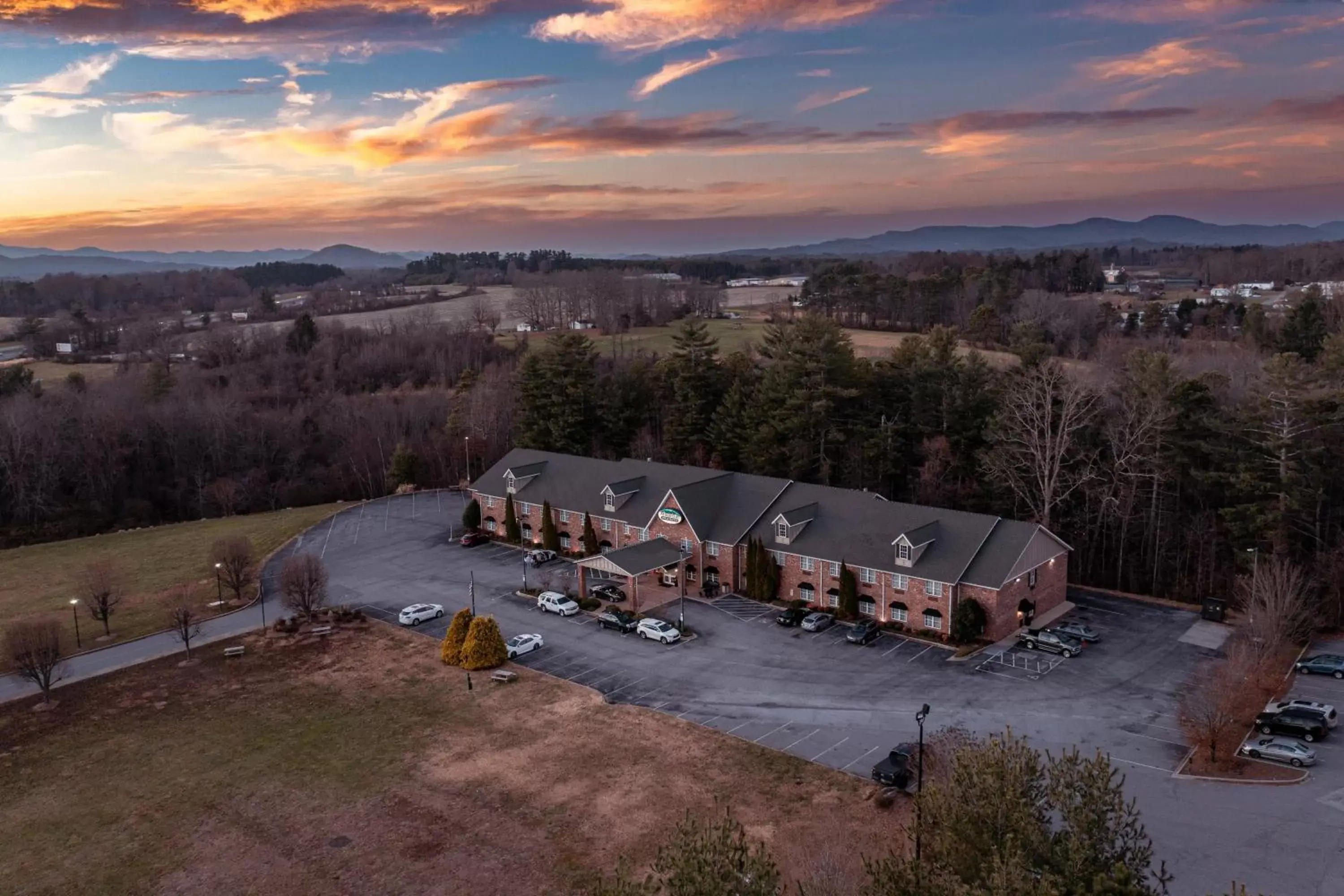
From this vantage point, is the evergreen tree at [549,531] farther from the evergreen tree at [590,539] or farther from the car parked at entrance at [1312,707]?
the car parked at entrance at [1312,707]

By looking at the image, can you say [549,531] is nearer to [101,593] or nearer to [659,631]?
[659,631]

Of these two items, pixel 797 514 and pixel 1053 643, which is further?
pixel 797 514

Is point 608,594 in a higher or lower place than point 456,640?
lower

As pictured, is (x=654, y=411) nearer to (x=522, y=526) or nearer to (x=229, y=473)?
(x=522, y=526)

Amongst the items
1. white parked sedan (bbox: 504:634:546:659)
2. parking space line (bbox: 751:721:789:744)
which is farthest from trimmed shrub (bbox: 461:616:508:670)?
parking space line (bbox: 751:721:789:744)

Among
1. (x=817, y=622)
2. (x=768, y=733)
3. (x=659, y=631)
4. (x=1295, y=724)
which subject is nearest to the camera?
(x=1295, y=724)

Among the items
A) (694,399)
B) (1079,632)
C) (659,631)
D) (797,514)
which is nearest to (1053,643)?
(1079,632)

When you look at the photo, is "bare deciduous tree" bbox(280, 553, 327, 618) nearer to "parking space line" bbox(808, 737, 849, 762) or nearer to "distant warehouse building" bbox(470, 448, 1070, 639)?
"distant warehouse building" bbox(470, 448, 1070, 639)
